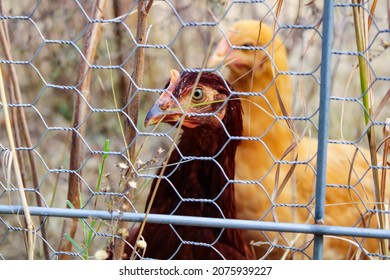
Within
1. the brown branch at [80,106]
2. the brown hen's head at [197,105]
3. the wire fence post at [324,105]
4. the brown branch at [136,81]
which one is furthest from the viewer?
the brown hen's head at [197,105]

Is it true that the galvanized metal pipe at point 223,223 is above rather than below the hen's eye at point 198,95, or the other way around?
below

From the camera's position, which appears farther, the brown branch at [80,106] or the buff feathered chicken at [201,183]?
the buff feathered chicken at [201,183]

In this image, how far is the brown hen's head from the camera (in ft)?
4.78

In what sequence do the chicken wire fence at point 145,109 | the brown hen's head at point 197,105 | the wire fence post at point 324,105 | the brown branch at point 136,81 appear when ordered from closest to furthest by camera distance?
the wire fence post at point 324,105
the brown branch at point 136,81
the brown hen's head at point 197,105
the chicken wire fence at point 145,109

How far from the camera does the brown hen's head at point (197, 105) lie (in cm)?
146

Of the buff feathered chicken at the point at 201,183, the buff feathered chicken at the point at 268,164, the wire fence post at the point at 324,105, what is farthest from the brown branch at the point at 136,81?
the buff feathered chicken at the point at 268,164

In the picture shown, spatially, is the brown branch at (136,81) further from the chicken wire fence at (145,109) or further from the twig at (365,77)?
the twig at (365,77)

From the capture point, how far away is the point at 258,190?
6.09ft

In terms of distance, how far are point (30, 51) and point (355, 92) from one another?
4.50 ft

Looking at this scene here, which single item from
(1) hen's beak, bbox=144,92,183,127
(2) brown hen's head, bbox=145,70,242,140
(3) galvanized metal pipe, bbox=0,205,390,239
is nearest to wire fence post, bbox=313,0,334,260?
(3) galvanized metal pipe, bbox=0,205,390,239

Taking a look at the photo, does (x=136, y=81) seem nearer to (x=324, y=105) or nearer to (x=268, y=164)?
(x=324, y=105)

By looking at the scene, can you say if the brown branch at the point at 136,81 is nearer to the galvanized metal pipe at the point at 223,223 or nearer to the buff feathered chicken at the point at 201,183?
the galvanized metal pipe at the point at 223,223
